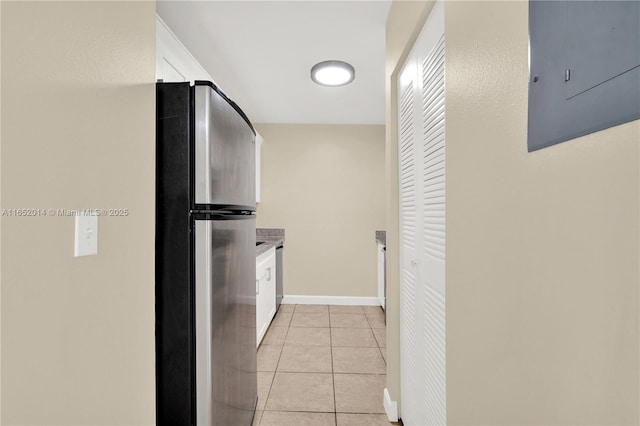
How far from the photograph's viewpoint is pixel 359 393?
2199mm

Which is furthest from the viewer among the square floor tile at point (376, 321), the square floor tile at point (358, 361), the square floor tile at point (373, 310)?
the square floor tile at point (373, 310)

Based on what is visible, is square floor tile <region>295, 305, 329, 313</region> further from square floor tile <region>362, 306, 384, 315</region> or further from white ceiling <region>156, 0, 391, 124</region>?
white ceiling <region>156, 0, 391, 124</region>

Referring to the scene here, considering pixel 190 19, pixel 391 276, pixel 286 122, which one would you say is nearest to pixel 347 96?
pixel 286 122

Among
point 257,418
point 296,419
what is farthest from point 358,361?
point 257,418

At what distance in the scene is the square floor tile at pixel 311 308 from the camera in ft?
13.5

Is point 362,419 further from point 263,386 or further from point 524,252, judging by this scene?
point 524,252

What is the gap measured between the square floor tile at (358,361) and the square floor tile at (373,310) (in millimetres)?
1132

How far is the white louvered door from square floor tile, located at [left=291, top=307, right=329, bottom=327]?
1826 mm

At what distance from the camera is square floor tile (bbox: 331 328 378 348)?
119 inches

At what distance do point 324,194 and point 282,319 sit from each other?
5.72 ft

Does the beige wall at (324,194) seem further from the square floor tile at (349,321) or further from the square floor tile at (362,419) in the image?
the square floor tile at (362,419)

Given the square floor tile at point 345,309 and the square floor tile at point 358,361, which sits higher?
the square floor tile at point 358,361

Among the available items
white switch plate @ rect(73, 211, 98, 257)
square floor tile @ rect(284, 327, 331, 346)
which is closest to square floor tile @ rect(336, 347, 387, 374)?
square floor tile @ rect(284, 327, 331, 346)

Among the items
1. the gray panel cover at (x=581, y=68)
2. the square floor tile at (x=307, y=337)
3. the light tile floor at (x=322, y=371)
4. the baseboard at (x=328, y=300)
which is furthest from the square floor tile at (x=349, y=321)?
the gray panel cover at (x=581, y=68)
